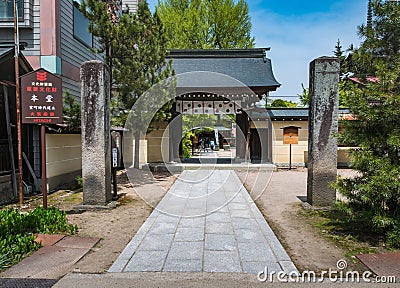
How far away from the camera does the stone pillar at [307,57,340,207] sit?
20.5 feet

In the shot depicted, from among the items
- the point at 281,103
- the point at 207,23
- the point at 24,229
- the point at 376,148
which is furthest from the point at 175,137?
the point at 281,103

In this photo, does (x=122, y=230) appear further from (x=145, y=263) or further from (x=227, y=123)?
(x=227, y=123)

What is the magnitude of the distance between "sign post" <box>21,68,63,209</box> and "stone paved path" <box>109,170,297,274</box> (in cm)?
241

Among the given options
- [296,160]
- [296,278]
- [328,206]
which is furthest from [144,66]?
[296,160]

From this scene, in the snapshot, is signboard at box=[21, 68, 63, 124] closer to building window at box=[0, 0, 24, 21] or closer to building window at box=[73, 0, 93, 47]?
building window at box=[0, 0, 24, 21]

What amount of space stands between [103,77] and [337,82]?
15.9 feet

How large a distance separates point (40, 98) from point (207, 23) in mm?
19814

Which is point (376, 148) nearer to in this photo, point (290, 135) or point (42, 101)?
point (42, 101)

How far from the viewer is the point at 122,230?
500 cm

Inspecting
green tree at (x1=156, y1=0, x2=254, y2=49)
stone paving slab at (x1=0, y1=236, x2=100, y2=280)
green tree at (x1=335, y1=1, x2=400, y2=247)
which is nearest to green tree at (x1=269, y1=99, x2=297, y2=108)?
green tree at (x1=156, y1=0, x2=254, y2=49)

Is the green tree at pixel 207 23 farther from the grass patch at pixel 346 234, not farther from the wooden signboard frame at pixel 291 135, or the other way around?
the grass patch at pixel 346 234

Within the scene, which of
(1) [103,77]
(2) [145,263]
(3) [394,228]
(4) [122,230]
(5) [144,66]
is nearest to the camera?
(2) [145,263]

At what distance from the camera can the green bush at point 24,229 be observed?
12.4 ft

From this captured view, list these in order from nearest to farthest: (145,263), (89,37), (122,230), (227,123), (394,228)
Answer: (145,263)
(394,228)
(122,230)
(89,37)
(227,123)
